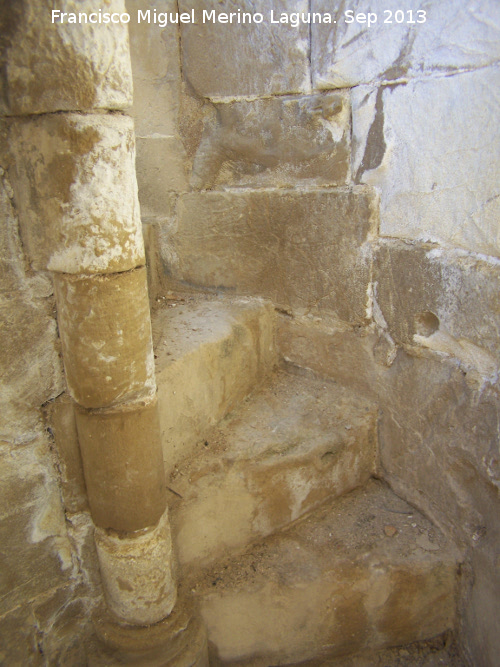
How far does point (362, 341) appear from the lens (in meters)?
2.50

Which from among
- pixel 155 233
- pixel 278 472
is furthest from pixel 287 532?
pixel 155 233

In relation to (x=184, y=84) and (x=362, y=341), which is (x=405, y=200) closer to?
(x=362, y=341)

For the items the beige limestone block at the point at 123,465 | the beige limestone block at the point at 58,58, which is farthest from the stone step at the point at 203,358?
the beige limestone block at the point at 58,58

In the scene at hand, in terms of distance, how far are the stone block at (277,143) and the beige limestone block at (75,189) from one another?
41.4 inches

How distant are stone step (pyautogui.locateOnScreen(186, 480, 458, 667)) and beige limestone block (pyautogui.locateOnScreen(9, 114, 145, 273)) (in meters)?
1.40

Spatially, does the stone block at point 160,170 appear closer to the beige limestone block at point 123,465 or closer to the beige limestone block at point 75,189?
the beige limestone block at point 75,189

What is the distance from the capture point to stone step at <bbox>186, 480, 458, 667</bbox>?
7.04ft

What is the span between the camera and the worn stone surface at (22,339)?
1.60m

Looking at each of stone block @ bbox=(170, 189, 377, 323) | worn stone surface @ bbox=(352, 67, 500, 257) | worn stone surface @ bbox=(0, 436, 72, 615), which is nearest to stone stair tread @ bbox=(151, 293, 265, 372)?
stone block @ bbox=(170, 189, 377, 323)

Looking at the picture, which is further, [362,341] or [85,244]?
[362,341]

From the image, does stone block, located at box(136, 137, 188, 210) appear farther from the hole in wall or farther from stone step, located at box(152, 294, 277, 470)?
the hole in wall

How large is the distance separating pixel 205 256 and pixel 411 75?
1.34m

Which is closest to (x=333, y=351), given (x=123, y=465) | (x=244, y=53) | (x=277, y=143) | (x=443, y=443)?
(x=443, y=443)

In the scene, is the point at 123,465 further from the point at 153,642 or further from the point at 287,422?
the point at 287,422
